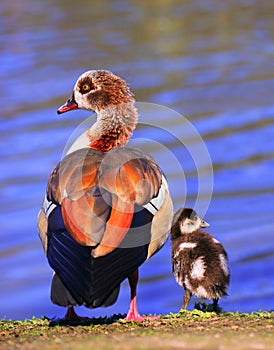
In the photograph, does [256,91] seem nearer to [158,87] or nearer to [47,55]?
[158,87]

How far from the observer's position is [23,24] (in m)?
22.5

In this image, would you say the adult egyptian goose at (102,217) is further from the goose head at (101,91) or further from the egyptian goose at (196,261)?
the egyptian goose at (196,261)

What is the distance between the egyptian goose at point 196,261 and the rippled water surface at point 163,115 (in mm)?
1291

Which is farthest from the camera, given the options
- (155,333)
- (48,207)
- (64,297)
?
(48,207)

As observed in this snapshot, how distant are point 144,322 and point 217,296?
3.34ft

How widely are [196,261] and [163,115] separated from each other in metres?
7.38

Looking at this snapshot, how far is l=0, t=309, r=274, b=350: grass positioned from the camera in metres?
4.60

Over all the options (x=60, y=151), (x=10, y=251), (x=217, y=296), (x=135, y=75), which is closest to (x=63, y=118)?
(x=60, y=151)

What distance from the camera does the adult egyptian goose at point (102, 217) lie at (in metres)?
5.48

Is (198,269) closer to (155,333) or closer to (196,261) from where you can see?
(196,261)

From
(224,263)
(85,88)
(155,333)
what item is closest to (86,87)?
(85,88)

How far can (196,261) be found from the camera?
7.15 metres

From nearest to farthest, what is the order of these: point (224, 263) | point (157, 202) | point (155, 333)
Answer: point (155, 333) < point (157, 202) < point (224, 263)

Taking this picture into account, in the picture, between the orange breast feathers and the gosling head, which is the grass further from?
the gosling head
